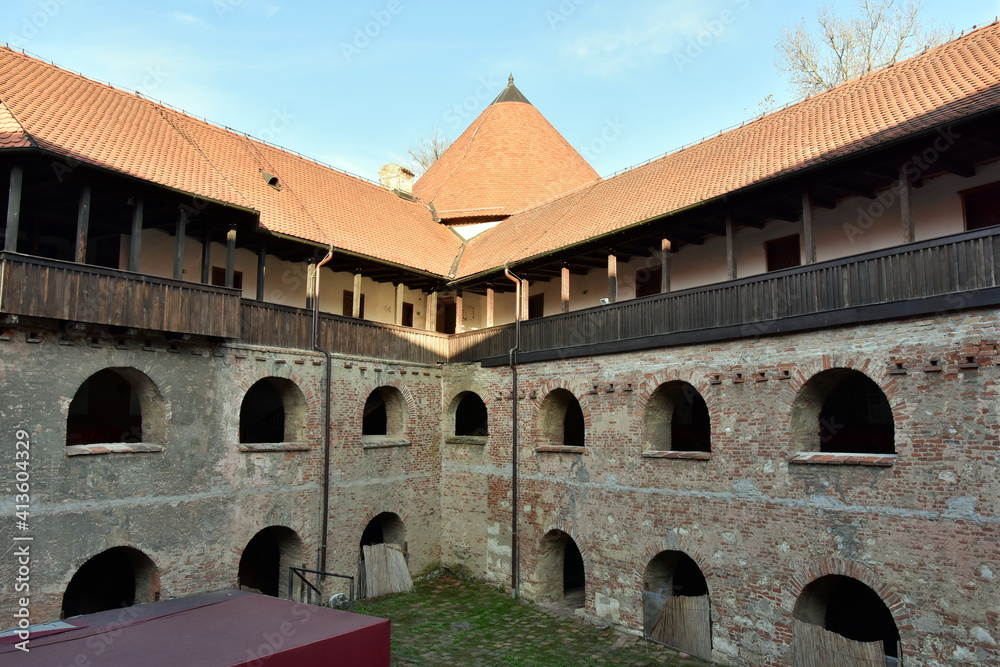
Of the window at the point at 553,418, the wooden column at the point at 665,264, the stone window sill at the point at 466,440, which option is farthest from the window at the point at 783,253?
the stone window sill at the point at 466,440

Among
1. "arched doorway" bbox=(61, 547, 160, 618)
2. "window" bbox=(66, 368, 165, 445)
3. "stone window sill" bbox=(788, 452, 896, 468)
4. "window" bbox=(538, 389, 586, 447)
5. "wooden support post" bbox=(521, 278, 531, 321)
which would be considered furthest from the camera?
"wooden support post" bbox=(521, 278, 531, 321)

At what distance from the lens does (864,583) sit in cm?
1058

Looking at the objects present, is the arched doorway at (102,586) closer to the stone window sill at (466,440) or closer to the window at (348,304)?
the window at (348,304)

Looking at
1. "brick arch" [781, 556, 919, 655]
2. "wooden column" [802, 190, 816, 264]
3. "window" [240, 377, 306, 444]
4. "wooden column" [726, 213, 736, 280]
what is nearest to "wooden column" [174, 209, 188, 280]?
"window" [240, 377, 306, 444]

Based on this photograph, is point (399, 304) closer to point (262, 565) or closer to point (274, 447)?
point (274, 447)

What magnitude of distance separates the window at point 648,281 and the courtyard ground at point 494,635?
24.8 feet

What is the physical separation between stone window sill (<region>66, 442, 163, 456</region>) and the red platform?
3.09 m

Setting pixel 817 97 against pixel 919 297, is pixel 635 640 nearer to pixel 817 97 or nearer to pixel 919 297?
pixel 919 297

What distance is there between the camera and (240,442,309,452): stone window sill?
14578 millimetres

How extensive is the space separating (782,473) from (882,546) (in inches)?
71.8

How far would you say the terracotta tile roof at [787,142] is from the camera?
11.3 metres

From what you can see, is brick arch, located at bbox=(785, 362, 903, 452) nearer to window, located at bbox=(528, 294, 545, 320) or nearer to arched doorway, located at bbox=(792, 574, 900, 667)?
arched doorway, located at bbox=(792, 574, 900, 667)

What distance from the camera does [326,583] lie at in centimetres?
1583

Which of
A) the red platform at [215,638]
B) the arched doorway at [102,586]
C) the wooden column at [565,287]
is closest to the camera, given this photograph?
the red platform at [215,638]
